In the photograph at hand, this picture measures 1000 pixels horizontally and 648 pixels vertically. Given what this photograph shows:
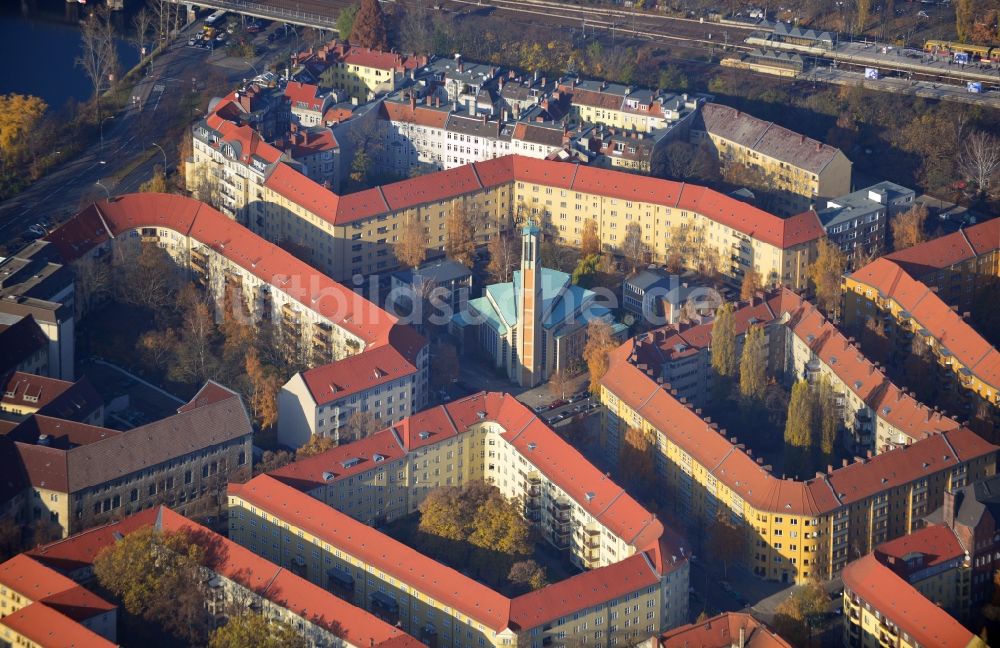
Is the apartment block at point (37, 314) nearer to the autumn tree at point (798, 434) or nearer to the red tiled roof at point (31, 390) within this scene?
the red tiled roof at point (31, 390)

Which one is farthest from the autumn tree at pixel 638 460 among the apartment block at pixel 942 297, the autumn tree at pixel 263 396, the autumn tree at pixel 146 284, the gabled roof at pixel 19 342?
the gabled roof at pixel 19 342

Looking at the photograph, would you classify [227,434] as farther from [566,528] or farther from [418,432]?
[566,528]

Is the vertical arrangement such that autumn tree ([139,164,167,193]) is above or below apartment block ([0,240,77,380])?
above

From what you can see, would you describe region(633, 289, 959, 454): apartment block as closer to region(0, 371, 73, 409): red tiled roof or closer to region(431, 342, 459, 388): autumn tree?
region(431, 342, 459, 388): autumn tree

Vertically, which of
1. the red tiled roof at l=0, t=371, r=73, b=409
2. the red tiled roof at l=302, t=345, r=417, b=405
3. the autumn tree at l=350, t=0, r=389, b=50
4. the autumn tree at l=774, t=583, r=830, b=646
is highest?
the autumn tree at l=350, t=0, r=389, b=50

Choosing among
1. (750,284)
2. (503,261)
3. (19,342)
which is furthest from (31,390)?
(750,284)

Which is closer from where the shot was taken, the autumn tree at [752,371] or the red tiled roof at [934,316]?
the autumn tree at [752,371]

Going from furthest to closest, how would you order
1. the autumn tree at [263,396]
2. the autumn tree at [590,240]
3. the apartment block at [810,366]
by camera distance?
1. the autumn tree at [590,240]
2. the autumn tree at [263,396]
3. the apartment block at [810,366]

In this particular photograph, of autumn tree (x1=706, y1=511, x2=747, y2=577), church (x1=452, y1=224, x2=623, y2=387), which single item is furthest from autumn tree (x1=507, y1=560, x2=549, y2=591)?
church (x1=452, y1=224, x2=623, y2=387)
